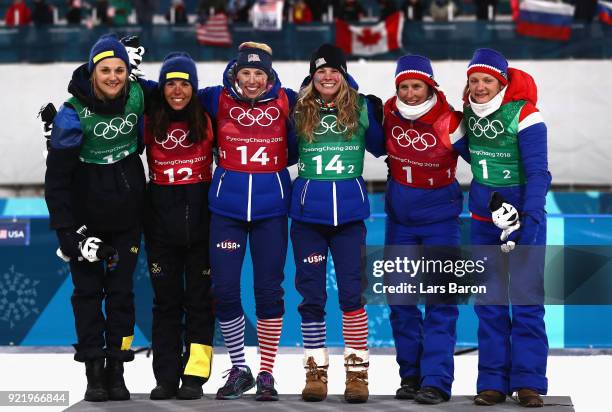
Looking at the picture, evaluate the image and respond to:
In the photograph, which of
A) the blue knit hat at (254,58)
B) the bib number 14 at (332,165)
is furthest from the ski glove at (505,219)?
the blue knit hat at (254,58)

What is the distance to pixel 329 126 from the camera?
6.73 m

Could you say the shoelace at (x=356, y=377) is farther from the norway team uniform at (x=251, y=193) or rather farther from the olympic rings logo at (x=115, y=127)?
the olympic rings logo at (x=115, y=127)

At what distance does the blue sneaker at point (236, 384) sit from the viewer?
684 centimetres

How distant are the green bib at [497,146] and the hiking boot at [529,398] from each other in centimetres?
119

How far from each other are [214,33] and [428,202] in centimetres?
1145

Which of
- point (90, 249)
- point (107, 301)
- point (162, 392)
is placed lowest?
point (162, 392)

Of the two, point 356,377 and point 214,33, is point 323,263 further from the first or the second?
point 214,33

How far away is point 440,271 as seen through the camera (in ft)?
22.2

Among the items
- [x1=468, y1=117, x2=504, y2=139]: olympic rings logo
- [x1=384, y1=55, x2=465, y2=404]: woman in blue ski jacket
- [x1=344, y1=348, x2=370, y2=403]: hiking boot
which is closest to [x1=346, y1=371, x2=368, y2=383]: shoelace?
[x1=344, y1=348, x2=370, y2=403]: hiking boot

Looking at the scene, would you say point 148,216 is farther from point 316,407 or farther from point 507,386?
point 507,386

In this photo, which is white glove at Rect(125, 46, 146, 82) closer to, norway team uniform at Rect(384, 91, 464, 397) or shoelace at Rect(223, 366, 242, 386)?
norway team uniform at Rect(384, 91, 464, 397)

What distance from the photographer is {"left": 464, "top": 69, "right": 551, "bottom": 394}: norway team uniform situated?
6461mm

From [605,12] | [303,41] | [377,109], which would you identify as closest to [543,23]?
[605,12]

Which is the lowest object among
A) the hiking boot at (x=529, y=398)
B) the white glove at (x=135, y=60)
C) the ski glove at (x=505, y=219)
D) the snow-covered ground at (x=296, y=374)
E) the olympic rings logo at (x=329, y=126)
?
the snow-covered ground at (x=296, y=374)
